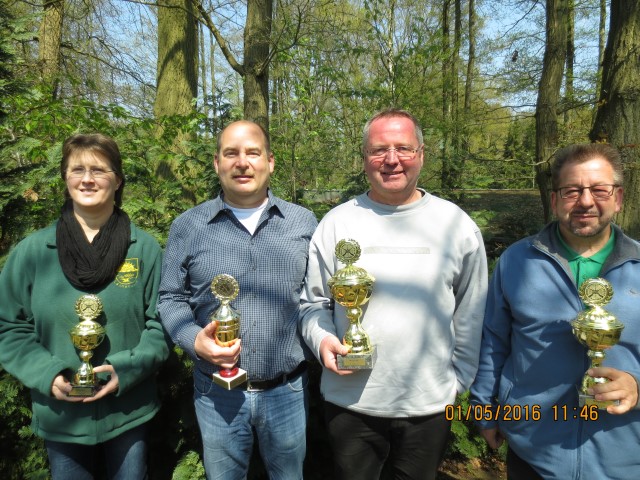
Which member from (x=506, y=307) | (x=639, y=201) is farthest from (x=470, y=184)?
(x=506, y=307)

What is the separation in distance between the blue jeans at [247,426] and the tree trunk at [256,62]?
3597mm

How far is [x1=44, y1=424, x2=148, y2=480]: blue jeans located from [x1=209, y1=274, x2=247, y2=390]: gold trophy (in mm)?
593

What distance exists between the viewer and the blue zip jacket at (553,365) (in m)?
1.76

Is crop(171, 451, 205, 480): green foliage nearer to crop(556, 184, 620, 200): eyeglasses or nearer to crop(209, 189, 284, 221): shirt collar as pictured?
crop(209, 189, 284, 221): shirt collar

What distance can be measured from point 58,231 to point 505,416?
7.45ft

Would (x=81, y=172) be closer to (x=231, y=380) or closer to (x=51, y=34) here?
(x=231, y=380)

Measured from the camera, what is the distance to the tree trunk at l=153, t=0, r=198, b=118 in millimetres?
6719

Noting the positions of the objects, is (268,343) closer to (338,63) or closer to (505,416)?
(505,416)

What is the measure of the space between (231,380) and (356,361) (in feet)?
1.84

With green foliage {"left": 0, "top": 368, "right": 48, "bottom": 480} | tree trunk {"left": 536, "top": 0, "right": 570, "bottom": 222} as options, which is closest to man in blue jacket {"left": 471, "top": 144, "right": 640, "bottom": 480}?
green foliage {"left": 0, "top": 368, "right": 48, "bottom": 480}

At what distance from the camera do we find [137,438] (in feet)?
7.07

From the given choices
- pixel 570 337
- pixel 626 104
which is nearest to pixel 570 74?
pixel 626 104

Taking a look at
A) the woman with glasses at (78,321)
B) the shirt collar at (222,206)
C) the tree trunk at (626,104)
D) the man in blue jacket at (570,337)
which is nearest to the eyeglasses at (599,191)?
the man in blue jacket at (570,337)
